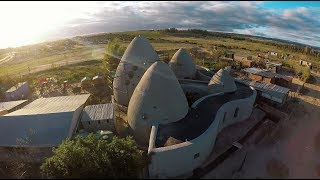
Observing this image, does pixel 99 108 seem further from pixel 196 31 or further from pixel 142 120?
pixel 196 31

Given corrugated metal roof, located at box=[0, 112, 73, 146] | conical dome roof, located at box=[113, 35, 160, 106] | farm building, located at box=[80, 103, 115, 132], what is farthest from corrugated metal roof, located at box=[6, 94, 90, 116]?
conical dome roof, located at box=[113, 35, 160, 106]

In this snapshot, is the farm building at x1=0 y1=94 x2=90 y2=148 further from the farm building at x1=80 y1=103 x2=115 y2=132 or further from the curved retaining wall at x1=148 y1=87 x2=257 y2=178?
the curved retaining wall at x1=148 y1=87 x2=257 y2=178

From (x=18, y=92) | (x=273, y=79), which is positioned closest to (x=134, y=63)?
(x=18, y=92)

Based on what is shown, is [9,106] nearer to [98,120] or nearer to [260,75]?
[98,120]

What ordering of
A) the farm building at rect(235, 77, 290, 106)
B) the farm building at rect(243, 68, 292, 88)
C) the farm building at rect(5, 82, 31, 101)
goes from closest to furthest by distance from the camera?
the farm building at rect(235, 77, 290, 106)
the farm building at rect(5, 82, 31, 101)
the farm building at rect(243, 68, 292, 88)

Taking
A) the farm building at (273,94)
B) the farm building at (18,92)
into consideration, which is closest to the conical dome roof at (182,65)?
the farm building at (273,94)
